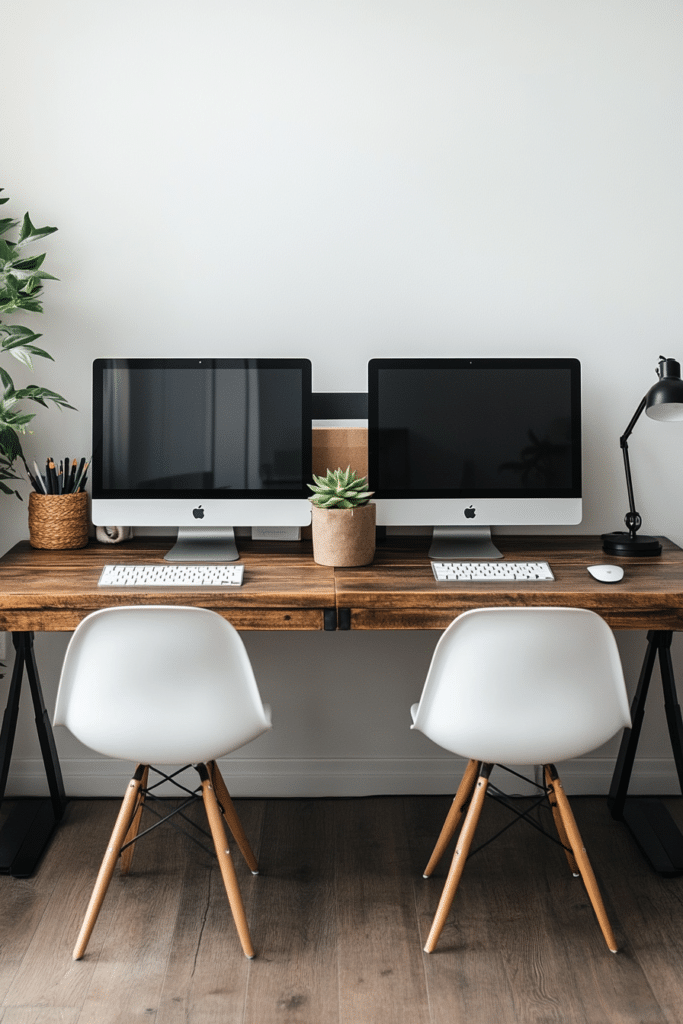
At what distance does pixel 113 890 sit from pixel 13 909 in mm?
229

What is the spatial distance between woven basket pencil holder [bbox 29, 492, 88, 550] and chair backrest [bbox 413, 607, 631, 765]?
1.08 m

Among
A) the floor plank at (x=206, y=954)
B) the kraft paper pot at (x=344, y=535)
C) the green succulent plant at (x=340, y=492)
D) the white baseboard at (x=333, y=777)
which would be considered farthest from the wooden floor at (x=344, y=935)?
the green succulent plant at (x=340, y=492)

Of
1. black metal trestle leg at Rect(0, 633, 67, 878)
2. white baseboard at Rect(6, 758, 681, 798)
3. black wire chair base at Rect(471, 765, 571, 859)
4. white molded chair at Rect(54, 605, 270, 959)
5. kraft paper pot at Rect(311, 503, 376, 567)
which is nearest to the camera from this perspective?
white molded chair at Rect(54, 605, 270, 959)

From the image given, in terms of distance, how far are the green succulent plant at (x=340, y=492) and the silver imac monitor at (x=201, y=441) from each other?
14 cm

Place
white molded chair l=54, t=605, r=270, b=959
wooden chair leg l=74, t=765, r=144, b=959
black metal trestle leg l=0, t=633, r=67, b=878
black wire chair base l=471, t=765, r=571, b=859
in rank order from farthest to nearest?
black metal trestle leg l=0, t=633, r=67, b=878 → black wire chair base l=471, t=765, r=571, b=859 → wooden chair leg l=74, t=765, r=144, b=959 → white molded chair l=54, t=605, r=270, b=959

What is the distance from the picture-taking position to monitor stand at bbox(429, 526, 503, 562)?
7.36 ft

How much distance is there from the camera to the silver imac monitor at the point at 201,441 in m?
2.30

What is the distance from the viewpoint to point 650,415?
2.23 meters

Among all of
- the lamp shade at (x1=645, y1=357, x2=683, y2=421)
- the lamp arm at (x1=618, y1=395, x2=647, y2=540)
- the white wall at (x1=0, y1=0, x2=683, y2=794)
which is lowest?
the lamp arm at (x1=618, y1=395, x2=647, y2=540)

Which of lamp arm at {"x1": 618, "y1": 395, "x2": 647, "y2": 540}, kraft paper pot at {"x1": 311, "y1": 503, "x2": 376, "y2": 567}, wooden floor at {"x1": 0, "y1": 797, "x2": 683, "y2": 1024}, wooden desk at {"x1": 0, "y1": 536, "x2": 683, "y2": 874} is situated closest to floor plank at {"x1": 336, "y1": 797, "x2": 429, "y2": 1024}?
wooden floor at {"x1": 0, "y1": 797, "x2": 683, "y2": 1024}

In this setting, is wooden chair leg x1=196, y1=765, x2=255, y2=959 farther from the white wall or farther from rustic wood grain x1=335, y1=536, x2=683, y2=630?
the white wall

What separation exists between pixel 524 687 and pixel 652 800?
3.53 feet

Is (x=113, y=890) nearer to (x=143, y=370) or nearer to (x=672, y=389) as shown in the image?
(x=143, y=370)

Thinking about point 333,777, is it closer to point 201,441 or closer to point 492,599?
point 492,599
